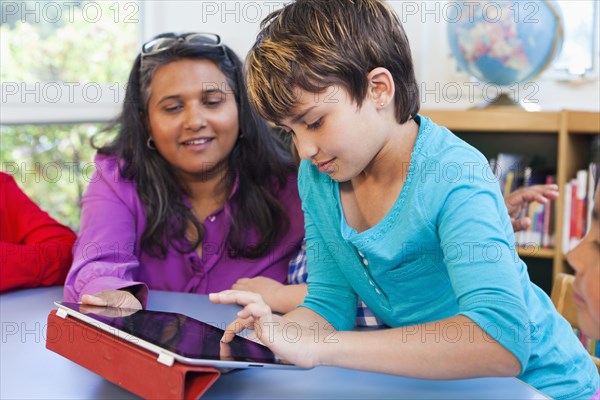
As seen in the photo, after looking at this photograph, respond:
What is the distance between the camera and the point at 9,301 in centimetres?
146

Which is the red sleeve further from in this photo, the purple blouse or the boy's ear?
the boy's ear

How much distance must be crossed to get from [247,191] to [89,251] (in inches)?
14.6

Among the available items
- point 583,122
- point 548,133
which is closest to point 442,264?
point 583,122

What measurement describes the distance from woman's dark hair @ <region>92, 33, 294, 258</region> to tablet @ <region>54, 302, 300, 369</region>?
1.67 ft

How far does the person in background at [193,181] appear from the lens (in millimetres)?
1651

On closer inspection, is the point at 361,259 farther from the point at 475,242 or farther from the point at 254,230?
the point at 254,230

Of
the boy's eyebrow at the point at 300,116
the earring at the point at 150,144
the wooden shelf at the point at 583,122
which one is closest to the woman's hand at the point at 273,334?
the boy's eyebrow at the point at 300,116

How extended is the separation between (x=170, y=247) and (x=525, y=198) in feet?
2.42

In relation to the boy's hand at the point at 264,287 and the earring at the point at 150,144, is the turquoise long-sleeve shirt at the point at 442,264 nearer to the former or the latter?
the boy's hand at the point at 264,287

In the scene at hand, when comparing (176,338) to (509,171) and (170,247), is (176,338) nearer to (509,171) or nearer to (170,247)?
(170,247)

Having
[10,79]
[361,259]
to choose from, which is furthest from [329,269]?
[10,79]

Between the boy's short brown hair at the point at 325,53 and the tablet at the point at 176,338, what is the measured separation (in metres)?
0.33

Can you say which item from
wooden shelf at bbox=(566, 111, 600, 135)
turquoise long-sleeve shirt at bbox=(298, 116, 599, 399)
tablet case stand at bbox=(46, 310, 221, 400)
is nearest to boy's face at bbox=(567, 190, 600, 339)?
turquoise long-sleeve shirt at bbox=(298, 116, 599, 399)

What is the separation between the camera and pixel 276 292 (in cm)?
146
